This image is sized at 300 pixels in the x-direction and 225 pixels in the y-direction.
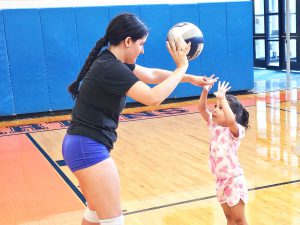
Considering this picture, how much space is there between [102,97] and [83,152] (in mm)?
298

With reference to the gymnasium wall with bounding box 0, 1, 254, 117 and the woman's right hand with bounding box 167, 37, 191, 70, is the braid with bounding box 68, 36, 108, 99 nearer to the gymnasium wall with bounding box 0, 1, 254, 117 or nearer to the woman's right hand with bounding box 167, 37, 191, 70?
the woman's right hand with bounding box 167, 37, 191, 70

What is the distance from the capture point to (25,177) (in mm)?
→ 5164

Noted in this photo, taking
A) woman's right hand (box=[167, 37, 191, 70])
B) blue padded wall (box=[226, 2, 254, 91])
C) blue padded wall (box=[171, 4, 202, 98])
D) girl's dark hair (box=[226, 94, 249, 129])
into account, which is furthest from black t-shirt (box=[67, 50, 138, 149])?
blue padded wall (box=[226, 2, 254, 91])

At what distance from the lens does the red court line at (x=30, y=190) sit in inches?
161

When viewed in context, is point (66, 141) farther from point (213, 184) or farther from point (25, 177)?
point (25, 177)

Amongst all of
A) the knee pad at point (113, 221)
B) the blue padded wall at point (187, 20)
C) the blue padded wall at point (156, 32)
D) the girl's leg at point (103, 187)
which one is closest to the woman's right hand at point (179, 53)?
the girl's leg at point (103, 187)

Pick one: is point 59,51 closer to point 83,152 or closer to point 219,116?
point 219,116

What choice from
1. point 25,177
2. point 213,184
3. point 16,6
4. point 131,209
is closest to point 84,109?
point 131,209

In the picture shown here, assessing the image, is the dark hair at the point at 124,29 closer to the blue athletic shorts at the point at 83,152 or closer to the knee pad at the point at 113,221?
the blue athletic shorts at the point at 83,152

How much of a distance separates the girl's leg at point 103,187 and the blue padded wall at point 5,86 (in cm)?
708

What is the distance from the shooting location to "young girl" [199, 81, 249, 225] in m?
2.91

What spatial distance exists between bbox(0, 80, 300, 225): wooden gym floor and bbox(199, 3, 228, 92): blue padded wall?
2352 millimetres

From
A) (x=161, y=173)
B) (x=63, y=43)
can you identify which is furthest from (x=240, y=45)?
(x=161, y=173)

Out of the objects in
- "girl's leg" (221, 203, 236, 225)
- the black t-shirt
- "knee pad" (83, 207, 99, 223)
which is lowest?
"girl's leg" (221, 203, 236, 225)
